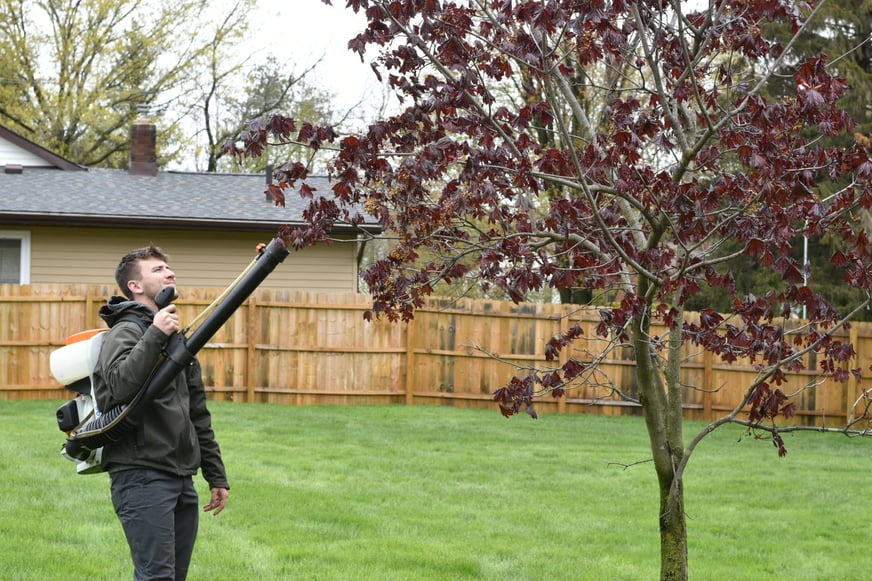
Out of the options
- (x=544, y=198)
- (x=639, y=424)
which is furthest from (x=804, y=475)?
(x=544, y=198)

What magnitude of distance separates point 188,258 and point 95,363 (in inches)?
578

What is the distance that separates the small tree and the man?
0.67 metres

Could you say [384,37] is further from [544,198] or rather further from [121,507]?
[544,198]

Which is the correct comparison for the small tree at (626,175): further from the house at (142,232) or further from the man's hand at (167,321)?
the house at (142,232)

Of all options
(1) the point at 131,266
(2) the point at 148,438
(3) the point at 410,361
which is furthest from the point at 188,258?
(2) the point at 148,438

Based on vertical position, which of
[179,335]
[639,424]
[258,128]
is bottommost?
[639,424]

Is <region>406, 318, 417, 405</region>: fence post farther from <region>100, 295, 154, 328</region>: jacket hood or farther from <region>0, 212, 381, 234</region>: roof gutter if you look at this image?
<region>100, 295, 154, 328</region>: jacket hood

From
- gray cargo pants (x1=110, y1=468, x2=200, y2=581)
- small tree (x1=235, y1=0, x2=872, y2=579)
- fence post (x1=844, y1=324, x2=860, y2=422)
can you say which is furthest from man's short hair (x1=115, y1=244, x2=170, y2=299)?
fence post (x1=844, y1=324, x2=860, y2=422)

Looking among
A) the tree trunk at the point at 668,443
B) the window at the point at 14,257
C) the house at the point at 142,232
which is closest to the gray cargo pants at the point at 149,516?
the tree trunk at the point at 668,443

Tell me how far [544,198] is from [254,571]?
2024 cm

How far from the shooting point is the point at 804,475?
37.1 feet

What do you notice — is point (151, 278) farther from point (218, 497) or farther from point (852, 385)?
point (852, 385)

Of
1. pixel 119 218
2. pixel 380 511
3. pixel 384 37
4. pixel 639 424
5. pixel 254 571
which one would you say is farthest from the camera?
pixel 119 218

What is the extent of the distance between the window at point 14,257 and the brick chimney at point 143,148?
10.5 feet
